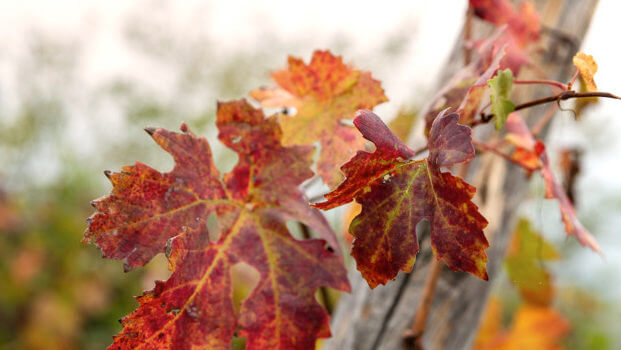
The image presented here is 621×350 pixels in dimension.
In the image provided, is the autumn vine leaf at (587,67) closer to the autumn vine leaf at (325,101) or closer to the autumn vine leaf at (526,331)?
the autumn vine leaf at (325,101)

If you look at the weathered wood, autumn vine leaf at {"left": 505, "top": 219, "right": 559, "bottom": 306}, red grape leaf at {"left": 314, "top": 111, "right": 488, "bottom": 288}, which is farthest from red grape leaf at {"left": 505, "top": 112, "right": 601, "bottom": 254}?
autumn vine leaf at {"left": 505, "top": 219, "right": 559, "bottom": 306}

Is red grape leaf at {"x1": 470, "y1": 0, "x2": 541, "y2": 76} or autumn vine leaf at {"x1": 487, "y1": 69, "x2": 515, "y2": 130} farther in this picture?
red grape leaf at {"x1": 470, "y1": 0, "x2": 541, "y2": 76}

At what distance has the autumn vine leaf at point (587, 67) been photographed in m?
0.37

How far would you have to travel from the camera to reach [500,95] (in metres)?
0.39

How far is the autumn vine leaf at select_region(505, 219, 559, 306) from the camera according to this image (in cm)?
115

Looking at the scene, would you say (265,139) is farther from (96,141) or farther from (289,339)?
(96,141)

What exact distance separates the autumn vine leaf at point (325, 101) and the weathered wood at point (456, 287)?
15.4 inches

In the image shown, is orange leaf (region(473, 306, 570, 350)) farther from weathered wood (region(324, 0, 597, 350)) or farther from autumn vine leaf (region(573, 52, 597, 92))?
autumn vine leaf (region(573, 52, 597, 92))

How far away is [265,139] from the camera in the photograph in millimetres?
505

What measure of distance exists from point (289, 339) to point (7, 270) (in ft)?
11.8

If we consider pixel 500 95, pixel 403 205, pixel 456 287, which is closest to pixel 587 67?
pixel 500 95

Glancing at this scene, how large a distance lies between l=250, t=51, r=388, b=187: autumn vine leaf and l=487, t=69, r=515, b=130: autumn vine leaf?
17 cm

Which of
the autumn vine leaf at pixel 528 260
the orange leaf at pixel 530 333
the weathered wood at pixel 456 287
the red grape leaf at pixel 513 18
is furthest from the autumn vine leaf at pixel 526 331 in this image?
the red grape leaf at pixel 513 18

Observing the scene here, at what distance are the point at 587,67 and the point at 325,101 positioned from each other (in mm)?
299
